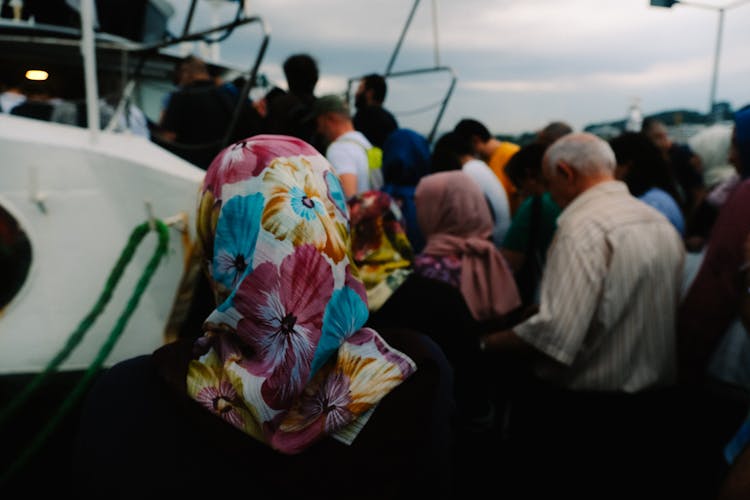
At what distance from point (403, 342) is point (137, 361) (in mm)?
587

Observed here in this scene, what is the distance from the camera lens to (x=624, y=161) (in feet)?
12.1

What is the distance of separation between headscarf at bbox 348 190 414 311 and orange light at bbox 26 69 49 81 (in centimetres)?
271

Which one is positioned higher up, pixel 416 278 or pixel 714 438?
pixel 416 278

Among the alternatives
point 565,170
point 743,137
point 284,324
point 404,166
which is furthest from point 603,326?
point 404,166

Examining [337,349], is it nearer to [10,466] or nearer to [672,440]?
[10,466]

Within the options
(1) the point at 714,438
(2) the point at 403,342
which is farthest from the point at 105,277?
(1) the point at 714,438

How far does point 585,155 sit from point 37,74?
3608 millimetres

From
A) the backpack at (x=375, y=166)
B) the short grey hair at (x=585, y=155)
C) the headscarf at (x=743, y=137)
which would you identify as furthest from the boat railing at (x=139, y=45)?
the headscarf at (x=743, y=137)

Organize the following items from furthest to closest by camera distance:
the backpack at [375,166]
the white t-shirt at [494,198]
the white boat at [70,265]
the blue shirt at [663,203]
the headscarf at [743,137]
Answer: the backpack at [375,166], the white t-shirt at [494,198], the blue shirt at [663,203], the headscarf at [743,137], the white boat at [70,265]

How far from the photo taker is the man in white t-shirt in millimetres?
4098

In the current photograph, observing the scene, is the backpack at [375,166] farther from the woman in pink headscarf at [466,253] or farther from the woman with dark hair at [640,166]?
the woman with dark hair at [640,166]

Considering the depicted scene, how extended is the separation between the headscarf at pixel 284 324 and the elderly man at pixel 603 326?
4.21 ft

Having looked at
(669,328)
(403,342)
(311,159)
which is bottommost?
(669,328)

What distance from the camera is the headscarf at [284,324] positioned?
1.22 meters
